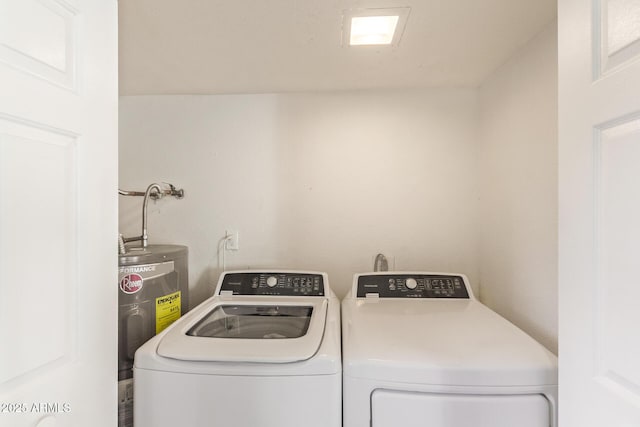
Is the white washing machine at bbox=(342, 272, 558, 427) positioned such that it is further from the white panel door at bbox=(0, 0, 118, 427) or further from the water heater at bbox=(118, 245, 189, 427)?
the water heater at bbox=(118, 245, 189, 427)

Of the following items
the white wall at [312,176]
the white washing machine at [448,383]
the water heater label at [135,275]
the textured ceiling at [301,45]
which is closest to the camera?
the white washing machine at [448,383]

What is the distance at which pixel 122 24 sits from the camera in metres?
1.04

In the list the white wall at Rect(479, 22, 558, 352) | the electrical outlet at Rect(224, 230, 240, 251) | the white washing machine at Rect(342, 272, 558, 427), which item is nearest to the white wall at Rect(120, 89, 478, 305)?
the electrical outlet at Rect(224, 230, 240, 251)

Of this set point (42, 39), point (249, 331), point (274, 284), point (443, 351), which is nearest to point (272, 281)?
point (274, 284)

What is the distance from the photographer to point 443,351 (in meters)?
0.87

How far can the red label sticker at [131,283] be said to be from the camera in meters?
1.09

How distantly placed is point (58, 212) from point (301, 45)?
984 mm

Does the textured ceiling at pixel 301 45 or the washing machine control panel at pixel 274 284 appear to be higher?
the textured ceiling at pixel 301 45

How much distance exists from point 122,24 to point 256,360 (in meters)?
1.19

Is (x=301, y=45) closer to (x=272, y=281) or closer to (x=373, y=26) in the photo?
(x=373, y=26)

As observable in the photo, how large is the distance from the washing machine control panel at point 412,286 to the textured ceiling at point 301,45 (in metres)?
0.97

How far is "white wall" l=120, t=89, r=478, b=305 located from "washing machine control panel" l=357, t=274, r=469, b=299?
20cm
